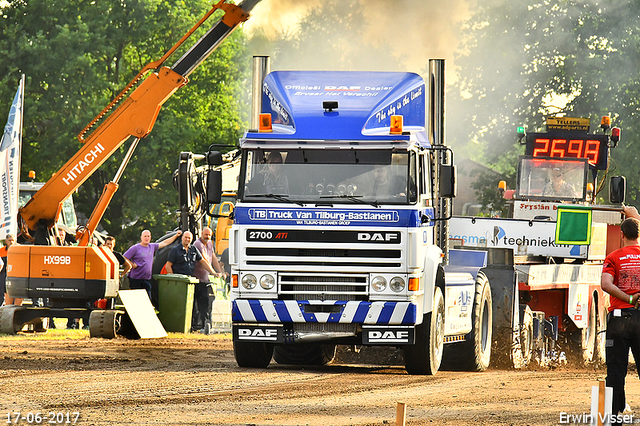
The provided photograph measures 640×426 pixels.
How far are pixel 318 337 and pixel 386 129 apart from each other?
2539 mm

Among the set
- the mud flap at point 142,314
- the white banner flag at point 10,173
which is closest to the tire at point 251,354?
the mud flap at point 142,314

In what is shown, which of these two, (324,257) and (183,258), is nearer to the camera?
(324,257)

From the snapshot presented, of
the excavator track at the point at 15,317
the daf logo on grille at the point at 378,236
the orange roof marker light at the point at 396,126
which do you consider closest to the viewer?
the daf logo on grille at the point at 378,236

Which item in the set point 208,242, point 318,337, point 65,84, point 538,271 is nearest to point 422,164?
point 318,337

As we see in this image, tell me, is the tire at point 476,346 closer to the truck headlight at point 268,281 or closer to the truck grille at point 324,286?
the truck grille at point 324,286

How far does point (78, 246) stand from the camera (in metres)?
17.7

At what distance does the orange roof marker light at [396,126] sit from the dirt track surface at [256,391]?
9.46ft

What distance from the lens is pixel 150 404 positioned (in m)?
10.1

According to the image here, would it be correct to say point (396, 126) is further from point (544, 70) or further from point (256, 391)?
point (544, 70)

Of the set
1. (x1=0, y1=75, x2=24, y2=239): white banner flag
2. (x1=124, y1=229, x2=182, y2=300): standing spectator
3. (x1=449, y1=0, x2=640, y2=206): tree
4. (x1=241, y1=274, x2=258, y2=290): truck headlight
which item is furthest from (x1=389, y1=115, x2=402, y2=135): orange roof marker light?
(x1=449, y1=0, x2=640, y2=206): tree

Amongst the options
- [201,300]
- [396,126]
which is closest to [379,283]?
[396,126]

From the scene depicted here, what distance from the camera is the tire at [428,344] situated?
12891 millimetres

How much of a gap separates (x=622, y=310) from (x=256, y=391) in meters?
3.86

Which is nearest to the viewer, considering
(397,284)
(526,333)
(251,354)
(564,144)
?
(397,284)
